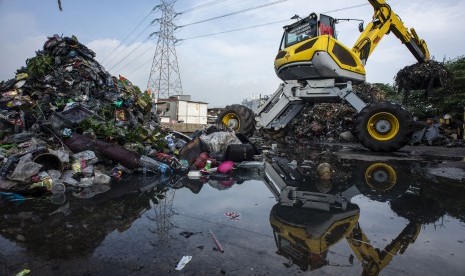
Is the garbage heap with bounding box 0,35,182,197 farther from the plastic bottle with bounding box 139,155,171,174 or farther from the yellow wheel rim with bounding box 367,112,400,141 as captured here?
the yellow wheel rim with bounding box 367,112,400,141

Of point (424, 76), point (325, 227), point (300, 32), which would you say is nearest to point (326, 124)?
point (424, 76)

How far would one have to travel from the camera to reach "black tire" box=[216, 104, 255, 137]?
947 centimetres

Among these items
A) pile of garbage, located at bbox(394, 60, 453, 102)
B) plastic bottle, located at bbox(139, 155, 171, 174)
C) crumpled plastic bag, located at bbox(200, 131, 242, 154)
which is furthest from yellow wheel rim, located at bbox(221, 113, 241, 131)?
pile of garbage, located at bbox(394, 60, 453, 102)

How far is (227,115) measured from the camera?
996cm

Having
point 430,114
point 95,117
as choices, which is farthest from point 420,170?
point 430,114

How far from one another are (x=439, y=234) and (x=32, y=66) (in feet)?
26.1

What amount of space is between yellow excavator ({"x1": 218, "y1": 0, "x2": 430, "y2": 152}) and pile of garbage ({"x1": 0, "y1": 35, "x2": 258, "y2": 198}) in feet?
10.4

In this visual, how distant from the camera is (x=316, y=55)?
24.1ft

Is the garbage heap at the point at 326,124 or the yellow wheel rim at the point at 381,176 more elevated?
the garbage heap at the point at 326,124

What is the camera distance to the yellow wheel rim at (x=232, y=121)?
9.70 m

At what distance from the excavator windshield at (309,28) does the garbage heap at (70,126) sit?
171 inches

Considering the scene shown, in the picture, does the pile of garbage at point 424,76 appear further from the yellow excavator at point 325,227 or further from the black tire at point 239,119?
the yellow excavator at point 325,227

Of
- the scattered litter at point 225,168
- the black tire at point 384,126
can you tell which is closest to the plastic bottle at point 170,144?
the scattered litter at point 225,168

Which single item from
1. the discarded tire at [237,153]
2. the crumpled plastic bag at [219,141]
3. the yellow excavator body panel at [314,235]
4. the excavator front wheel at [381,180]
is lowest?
the yellow excavator body panel at [314,235]
